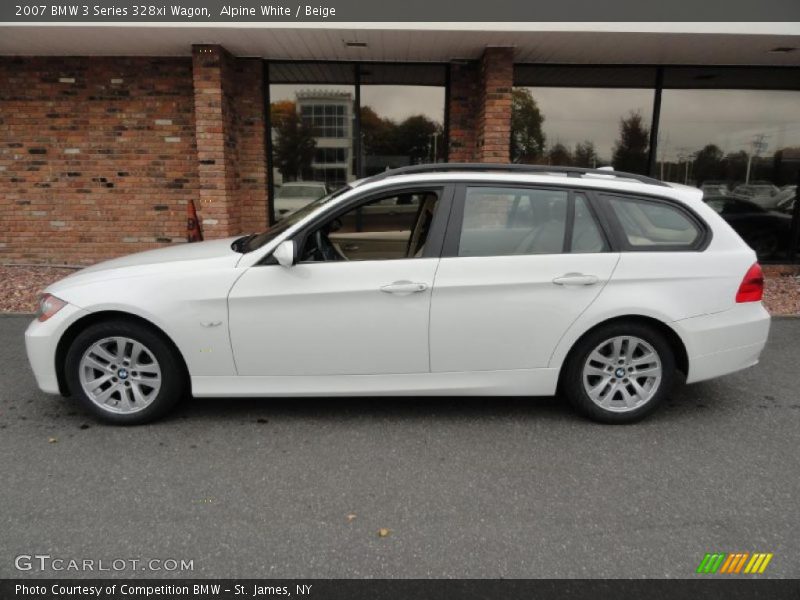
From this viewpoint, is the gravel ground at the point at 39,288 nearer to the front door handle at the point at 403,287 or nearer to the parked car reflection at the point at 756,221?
the parked car reflection at the point at 756,221

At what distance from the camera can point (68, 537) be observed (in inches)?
106

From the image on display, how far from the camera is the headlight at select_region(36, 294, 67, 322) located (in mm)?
3783

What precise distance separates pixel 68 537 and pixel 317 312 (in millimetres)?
1753

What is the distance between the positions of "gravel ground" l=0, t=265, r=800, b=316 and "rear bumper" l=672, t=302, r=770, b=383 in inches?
146

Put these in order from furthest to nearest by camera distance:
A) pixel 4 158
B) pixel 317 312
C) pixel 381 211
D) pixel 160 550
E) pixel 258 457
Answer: pixel 4 158, pixel 381 211, pixel 317 312, pixel 258 457, pixel 160 550

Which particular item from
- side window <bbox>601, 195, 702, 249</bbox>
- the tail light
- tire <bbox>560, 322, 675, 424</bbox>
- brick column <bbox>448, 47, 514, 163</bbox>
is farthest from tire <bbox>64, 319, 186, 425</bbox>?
brick column <bbox>448, 47, 514, 163</bbox>

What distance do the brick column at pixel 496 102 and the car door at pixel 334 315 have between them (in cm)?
477

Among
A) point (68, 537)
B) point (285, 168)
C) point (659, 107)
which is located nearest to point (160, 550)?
point (68, 537)

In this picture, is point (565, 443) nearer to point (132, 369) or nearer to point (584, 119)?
point (132, 369)

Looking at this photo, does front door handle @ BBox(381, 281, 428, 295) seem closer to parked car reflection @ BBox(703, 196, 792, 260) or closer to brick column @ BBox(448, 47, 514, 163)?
brick column @ BBox(448, 47, 514, 163)

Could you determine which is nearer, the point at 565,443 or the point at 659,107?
the point at 565,443

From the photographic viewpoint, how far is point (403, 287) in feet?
12.1

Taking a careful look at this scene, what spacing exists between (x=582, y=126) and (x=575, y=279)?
20.5 ft

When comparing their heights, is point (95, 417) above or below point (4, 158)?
below
